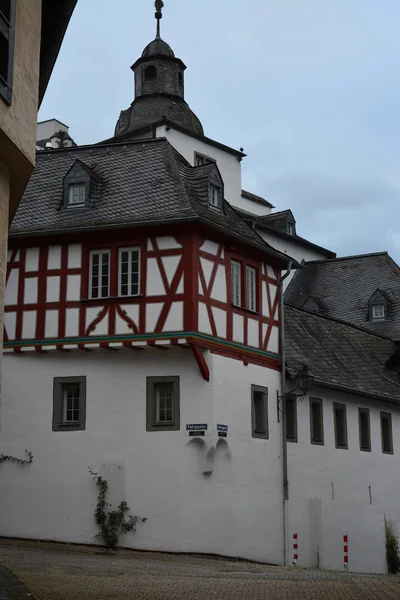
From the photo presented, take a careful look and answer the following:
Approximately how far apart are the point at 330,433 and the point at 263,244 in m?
6.72

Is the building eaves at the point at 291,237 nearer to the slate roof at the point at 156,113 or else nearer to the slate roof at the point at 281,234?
the slate roof at the point at 281,234

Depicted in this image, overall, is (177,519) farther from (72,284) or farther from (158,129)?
(158,129)

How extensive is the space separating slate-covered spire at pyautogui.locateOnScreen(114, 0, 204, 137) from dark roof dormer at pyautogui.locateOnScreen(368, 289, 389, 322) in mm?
14911

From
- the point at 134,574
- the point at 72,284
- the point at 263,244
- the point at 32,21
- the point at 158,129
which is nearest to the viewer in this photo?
the point at 32,21

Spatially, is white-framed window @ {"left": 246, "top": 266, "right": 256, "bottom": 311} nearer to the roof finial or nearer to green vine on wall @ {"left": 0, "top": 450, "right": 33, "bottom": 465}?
green vine on wall @ {"left": 0, "top": 450, "right": 33, "bottom": 465}

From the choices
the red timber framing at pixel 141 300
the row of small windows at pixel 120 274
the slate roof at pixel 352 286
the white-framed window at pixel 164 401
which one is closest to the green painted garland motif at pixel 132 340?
the red timber framing at pixel 141 300

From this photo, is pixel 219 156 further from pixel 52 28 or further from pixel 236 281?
pixel 52 28

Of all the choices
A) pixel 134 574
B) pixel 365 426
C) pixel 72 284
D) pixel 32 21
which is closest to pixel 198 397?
pixel 72 284

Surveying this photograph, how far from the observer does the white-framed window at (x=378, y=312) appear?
4297cm

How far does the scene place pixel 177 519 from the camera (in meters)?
23.7

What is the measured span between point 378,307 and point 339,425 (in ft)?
42.2

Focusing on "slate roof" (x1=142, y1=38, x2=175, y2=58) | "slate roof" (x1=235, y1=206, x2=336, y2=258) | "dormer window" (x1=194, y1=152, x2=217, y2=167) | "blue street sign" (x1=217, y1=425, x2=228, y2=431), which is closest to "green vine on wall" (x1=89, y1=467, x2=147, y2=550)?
"blue street sign" (x1=217, y1=425, x2=228, y2=431)

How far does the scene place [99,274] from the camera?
25.2m

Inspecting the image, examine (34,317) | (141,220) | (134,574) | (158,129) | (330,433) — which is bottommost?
(134,574)
